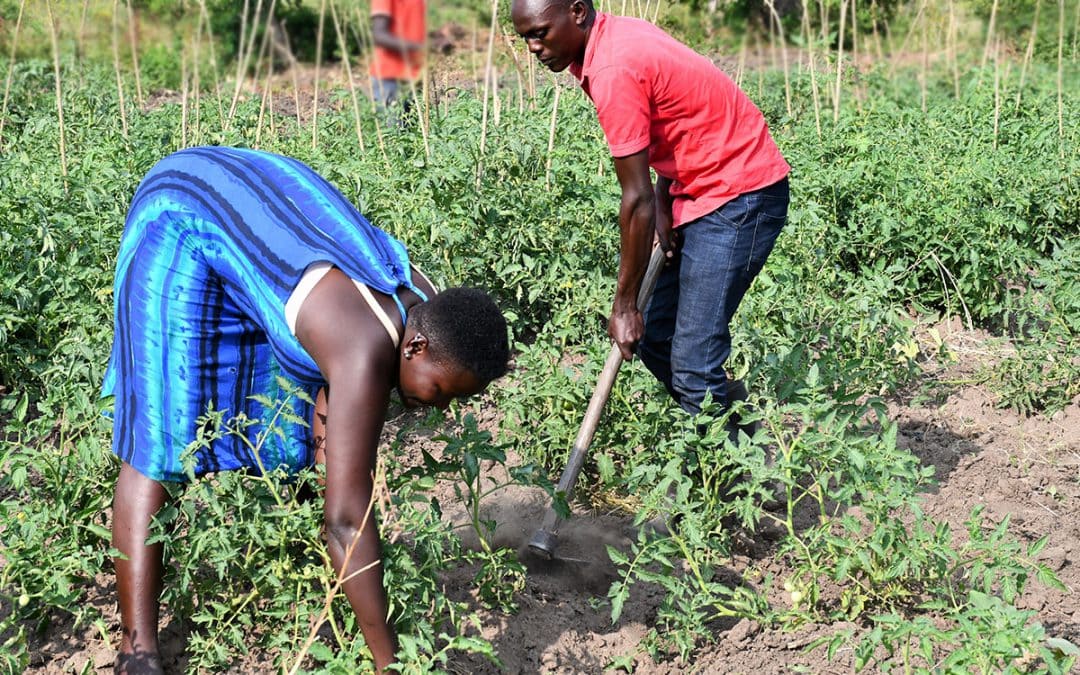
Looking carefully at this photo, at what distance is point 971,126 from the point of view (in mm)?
6402

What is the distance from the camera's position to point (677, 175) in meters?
3.26

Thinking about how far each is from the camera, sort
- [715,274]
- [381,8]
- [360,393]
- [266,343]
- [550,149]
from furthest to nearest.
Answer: [381,8] < [550,149] < [715,274] < [266,343] < [360,393]

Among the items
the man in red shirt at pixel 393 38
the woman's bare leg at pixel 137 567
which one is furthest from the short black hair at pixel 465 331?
the man in red shirt at pixel 393 38

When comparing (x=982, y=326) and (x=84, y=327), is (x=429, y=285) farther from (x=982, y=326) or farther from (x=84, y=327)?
(x=982, y=326)

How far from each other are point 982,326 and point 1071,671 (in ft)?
8.40

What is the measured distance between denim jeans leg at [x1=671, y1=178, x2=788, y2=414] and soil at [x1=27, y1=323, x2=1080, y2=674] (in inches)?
21.8

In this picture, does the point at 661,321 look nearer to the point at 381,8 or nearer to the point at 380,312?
the point at 380,312

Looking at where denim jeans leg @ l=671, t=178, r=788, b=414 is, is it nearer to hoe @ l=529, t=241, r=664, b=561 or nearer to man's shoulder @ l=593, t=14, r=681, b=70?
hoe @ l=529, t=241, r=664, b=561

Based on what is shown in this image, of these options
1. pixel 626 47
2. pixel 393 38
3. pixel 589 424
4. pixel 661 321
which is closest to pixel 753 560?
pixel 589 424

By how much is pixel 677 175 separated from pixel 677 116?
0.60 ft

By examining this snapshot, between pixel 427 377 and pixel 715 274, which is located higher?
pixel 427 377

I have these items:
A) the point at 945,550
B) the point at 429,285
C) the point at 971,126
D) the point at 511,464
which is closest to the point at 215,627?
the point at 429,285

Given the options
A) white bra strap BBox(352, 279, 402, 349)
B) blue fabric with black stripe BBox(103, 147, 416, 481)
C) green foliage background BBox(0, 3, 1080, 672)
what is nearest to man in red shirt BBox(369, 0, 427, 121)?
green foliage background BBox(0, 3, 1080, 672)

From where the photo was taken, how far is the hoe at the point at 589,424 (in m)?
3.36
